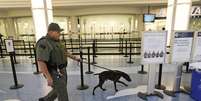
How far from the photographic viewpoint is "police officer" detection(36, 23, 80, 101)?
7.94 ft

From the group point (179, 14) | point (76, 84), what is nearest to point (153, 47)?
point (76, 84)

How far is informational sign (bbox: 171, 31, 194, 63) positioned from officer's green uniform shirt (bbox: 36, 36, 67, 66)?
7.18 feet

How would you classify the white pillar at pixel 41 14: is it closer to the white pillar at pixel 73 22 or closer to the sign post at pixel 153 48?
the sign post at pixel 153 48

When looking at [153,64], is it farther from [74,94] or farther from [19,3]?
[19,3]

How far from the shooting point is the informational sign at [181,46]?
124 inches

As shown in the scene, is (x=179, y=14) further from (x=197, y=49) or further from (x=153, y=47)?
(x=153, y=47)

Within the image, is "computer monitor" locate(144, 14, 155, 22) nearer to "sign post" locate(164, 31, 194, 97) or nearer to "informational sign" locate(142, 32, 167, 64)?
"sign post" locate(164, 31, 194, 97)

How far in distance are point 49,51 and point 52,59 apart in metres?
0.16

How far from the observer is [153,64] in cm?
320

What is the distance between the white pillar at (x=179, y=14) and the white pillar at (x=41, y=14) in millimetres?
5137

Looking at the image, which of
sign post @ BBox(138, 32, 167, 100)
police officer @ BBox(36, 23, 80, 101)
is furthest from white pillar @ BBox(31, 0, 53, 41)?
sign post @ BBox(138, 32, 167, 100)

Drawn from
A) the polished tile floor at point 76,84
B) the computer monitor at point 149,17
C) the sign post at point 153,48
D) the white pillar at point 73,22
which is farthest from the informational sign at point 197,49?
the white pillar at point 73,22

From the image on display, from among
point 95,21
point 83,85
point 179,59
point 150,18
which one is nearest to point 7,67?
point 83,85

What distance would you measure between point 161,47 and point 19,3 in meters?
10.1
